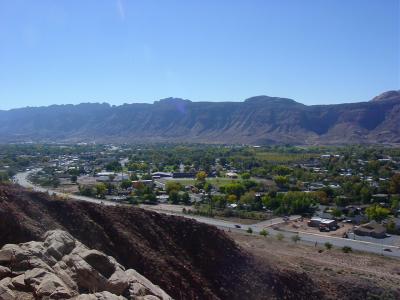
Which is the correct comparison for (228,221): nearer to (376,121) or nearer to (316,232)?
(316,232)

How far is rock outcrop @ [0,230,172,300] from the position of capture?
41.8 feet

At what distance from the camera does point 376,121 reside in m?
184

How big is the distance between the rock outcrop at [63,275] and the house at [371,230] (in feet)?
100

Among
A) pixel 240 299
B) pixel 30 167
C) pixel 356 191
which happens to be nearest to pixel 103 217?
pixel 240 299

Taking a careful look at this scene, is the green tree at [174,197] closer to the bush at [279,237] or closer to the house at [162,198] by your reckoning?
the house at [162,198]

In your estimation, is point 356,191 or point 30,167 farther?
point 30,167

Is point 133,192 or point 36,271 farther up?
point 36,271

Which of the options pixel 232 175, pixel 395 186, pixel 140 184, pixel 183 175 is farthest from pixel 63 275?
pixel 183 175

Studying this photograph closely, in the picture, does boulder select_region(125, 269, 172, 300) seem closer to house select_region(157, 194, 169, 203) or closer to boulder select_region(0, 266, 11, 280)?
boulder select_region(0, 266, 11, 280)

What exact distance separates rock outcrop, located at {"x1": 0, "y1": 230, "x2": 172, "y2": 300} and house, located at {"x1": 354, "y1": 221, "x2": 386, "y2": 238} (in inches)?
1201

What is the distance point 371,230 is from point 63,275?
111ft

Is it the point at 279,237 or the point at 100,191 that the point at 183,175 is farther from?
the point at 279,237

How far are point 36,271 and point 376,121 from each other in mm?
186238

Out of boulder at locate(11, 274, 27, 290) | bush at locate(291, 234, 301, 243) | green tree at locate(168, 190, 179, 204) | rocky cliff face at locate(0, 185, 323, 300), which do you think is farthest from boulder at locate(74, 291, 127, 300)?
green tree at locate(168, 190, 179, 204)
